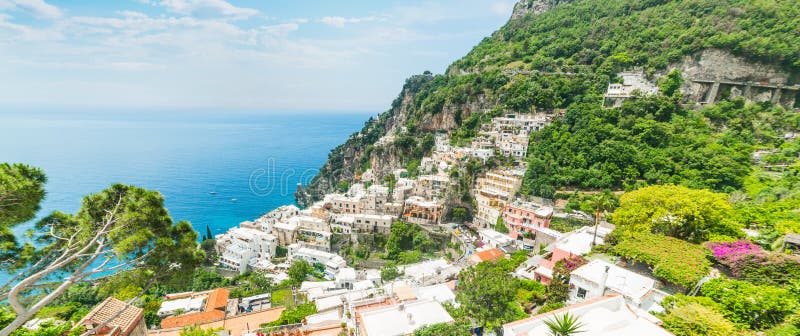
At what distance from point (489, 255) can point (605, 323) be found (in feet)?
59.2

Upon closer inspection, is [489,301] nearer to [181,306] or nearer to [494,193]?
[494,193]

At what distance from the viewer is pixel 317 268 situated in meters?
33.4

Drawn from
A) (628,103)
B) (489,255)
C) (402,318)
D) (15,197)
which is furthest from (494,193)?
(15,197)

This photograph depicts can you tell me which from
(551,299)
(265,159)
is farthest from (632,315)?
(265,159)

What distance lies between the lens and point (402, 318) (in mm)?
11742

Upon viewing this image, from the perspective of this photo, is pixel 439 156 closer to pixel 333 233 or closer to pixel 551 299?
pixel 333 233

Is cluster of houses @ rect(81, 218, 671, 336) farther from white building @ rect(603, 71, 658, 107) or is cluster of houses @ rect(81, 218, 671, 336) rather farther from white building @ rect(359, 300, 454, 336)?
white building @ rect(603, 71, 658, 107)

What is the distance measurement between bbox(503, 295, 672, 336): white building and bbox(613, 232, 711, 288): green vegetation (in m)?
3.73

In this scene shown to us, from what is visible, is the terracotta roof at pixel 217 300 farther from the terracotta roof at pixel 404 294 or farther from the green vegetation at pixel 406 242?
the green vegetation at pixel 406 242

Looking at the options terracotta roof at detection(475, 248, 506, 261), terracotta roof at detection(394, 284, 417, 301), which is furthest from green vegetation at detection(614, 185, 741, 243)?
terracotta roof at detection(394, 284, 417, 301)

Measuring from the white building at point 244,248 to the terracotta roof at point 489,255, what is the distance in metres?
24.8

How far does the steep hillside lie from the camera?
32531 mm

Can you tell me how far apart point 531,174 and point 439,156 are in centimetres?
1463

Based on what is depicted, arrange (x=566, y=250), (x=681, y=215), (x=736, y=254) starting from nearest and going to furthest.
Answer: (x=736, y=254) < (x=681, y=215) < (x=566, y=250)
